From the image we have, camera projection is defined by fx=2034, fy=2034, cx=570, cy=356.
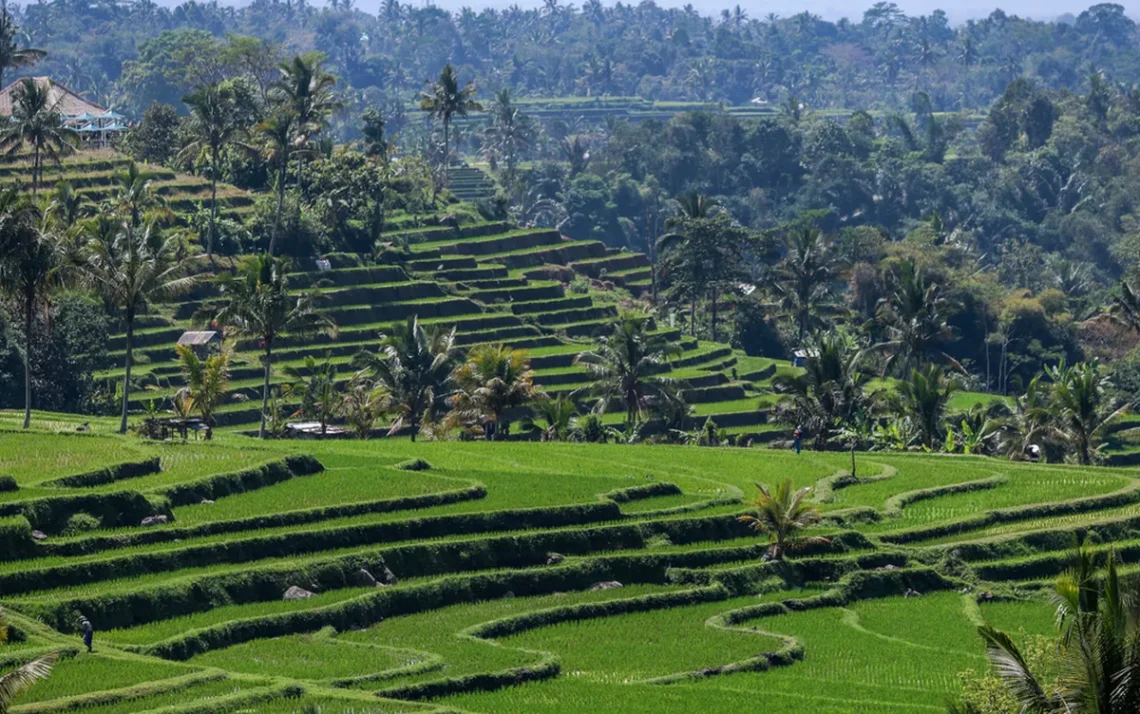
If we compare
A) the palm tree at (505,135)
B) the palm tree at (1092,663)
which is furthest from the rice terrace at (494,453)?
the palm tree at (505,135)

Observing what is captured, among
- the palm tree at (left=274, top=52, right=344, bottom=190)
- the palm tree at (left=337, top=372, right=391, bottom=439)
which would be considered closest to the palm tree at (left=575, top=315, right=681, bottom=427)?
the palm tree at (left=337, top=372, right=391, bottom=439)

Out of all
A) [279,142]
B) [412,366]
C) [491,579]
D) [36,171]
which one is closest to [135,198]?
[36,171]

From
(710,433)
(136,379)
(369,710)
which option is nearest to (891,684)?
(369,710)

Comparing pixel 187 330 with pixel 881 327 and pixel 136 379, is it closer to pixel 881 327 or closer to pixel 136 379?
pixel 136 379

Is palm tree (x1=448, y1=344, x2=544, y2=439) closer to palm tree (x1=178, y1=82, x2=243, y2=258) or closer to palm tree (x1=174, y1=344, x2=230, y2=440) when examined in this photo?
palm tree (x1=174, y1=344, x2=230, y2=440)

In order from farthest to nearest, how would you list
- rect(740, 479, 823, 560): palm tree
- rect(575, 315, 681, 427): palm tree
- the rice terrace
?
rect(575, 315, 681, 427): palm tree < rect(740, 479, 823, 560): palm tree < the rice terrace

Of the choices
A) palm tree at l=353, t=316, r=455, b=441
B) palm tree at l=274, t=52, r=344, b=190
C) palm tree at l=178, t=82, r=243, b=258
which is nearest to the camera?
palm tree at l=353, t=316, r=455, b=441

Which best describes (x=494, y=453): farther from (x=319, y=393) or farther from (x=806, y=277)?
(x=806, y=277)
